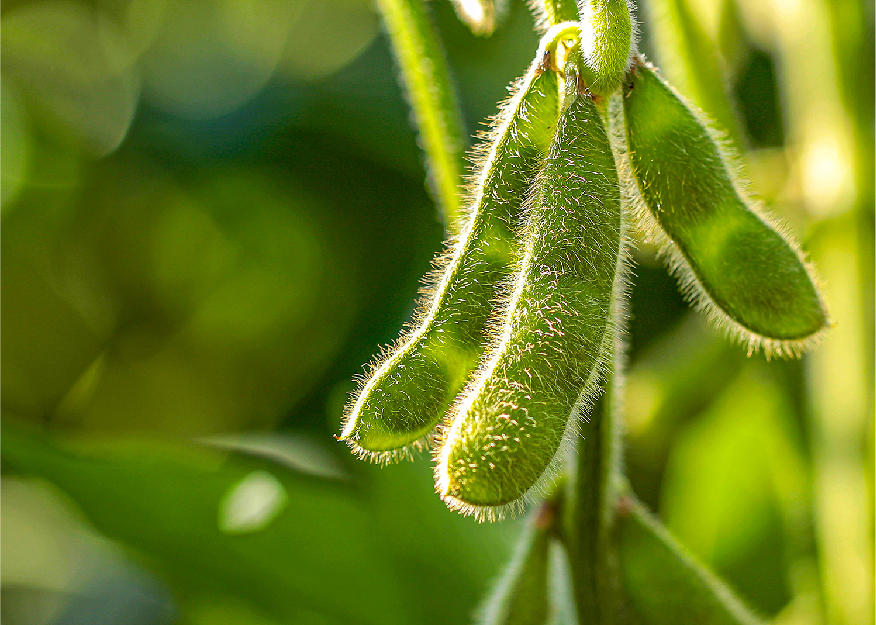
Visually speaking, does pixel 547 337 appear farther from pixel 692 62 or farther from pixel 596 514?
pixel 692 62

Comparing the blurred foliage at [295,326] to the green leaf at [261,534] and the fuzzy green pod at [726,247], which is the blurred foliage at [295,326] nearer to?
the green leaf at [261,534]

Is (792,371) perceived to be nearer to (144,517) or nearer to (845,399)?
(845,399)

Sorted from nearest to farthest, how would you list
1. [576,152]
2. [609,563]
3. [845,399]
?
[576,152]
[609,563]
[845,399]

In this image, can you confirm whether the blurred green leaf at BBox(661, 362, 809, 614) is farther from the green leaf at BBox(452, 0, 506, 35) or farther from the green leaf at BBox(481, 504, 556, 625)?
the green leaf at BBox(452, 0, 506, 35)

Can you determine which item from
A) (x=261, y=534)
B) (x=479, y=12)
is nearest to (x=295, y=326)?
(x=261, y=534)

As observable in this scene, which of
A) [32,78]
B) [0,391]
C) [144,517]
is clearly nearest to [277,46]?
[32,78]

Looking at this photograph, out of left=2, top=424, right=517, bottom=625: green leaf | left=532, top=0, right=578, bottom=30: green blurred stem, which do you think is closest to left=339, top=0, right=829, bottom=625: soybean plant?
left=532, top=0, right=578, bottom=30: green blurred stem
